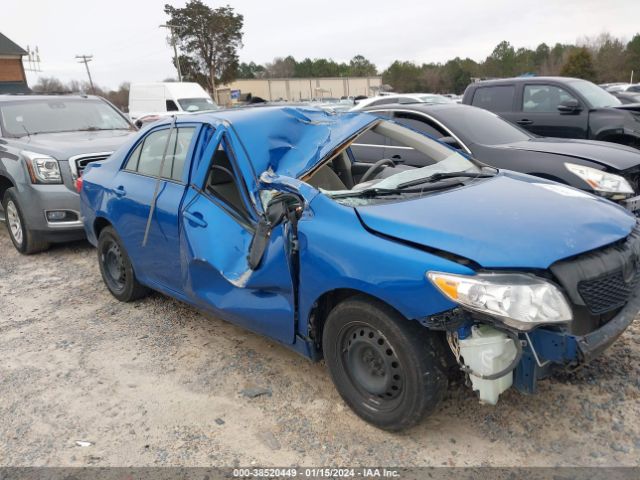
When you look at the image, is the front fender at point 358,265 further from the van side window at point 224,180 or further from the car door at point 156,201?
the car door at point 156,201

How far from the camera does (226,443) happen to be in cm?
276

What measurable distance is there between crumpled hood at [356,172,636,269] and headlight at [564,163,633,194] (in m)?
2.01

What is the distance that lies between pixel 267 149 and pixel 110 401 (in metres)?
1.86

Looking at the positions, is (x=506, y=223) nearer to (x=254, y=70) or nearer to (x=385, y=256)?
(x=385, y=256)

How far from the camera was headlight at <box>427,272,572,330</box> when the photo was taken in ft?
7.19

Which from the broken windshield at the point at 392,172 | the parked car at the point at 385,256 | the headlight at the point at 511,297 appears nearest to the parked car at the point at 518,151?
the broken windshield at the point at 392,172

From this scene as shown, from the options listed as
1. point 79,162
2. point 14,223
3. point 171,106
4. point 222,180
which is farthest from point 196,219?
point 171,106

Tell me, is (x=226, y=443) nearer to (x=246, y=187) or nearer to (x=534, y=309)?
(x=246, y=187)

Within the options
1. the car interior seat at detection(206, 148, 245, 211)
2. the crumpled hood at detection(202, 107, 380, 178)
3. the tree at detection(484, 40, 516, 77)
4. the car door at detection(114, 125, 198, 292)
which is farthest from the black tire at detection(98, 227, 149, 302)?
the tree at detection(484, 40, 516, 77)

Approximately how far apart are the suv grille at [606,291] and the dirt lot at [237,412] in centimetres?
72

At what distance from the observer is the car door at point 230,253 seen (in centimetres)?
296

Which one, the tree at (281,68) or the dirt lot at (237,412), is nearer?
the dirt lot at (237,412)

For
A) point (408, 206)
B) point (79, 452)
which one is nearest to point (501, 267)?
point (408, 206)

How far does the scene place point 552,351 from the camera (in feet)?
7.35
